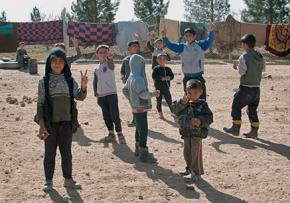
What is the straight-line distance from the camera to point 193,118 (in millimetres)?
5449

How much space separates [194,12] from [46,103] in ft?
150

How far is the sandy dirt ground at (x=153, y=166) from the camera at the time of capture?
531 cm

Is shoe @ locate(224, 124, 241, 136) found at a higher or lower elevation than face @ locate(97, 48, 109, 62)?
lower

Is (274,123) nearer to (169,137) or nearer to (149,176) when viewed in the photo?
(169,137)

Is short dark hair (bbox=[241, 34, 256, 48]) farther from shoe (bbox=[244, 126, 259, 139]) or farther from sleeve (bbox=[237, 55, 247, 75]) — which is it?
shoe (bbox=[244, 126, 259, 139])

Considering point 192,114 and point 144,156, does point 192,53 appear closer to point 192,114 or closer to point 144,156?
point 144,156

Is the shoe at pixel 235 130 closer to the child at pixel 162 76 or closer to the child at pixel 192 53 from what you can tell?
the child at pixel 192 53

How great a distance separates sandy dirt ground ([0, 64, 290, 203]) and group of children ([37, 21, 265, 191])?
10.1 inches

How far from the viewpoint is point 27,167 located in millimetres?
6355

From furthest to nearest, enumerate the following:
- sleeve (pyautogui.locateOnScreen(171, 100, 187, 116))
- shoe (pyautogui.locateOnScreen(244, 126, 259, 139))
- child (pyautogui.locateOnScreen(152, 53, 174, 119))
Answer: child (pyautogui.locateOnScreen(152, 53, 174, 119)) → shoe (pyautogui.locateOnScreen(244, 126, 259, 139)) → sleeve (pyautogui.locateOnScreen(171, 100, 187, 116))

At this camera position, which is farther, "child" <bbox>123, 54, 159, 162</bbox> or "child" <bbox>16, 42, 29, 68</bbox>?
"child" <bbox>16, 42, 29, 68</bbox>

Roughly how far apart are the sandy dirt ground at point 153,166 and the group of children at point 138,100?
256mm

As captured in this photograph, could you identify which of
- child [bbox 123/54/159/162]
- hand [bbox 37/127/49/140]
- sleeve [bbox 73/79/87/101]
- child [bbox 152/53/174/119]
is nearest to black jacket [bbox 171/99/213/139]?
child [bbox 123/54/159/162]

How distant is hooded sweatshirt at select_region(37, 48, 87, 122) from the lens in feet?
17.1
